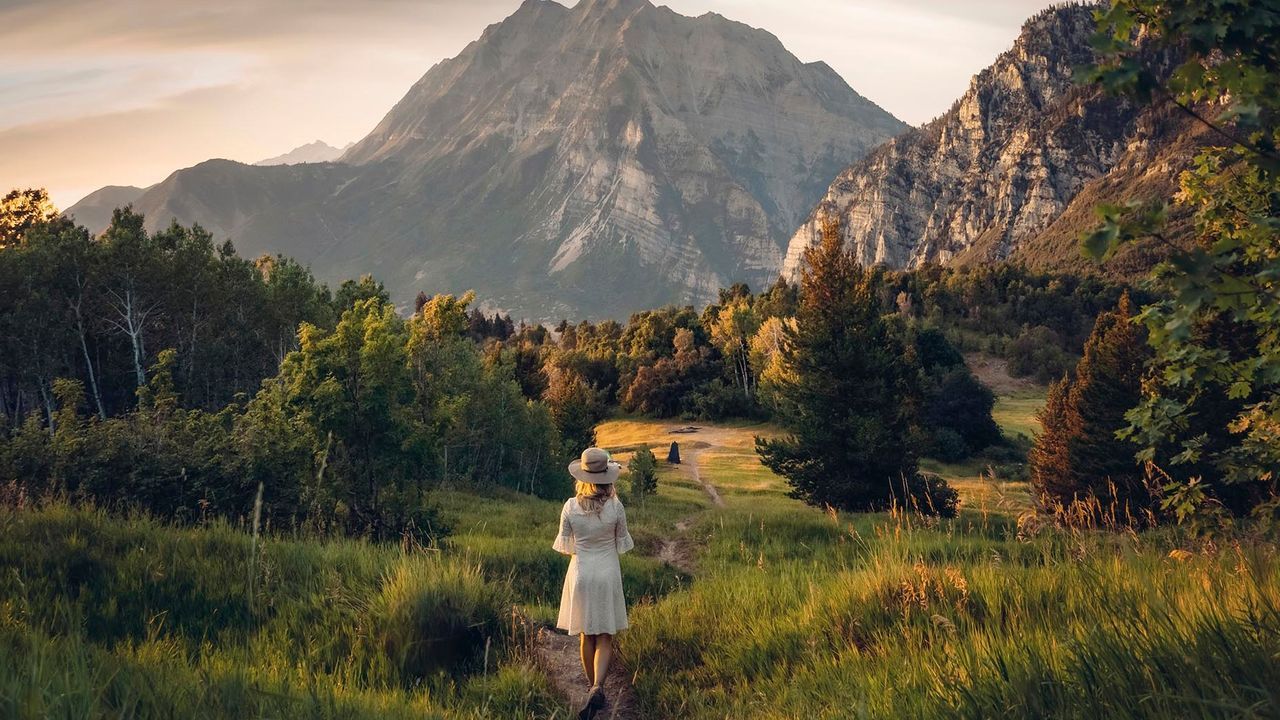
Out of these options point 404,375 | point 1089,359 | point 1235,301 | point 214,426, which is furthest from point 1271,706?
point 1089,359

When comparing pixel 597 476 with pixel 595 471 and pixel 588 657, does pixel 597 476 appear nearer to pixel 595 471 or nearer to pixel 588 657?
pixel 595 471

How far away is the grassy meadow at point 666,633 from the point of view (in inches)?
126

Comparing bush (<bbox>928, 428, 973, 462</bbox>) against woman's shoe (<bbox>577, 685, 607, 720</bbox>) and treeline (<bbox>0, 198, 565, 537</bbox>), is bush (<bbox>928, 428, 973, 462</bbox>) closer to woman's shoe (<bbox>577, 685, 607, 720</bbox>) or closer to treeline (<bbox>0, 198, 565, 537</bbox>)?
treeline (<bbox>0, 198, 565, 537</bbox>)

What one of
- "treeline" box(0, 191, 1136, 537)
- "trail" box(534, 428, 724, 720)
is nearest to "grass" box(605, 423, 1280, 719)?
"trail" box(534, 428, 724, 720)

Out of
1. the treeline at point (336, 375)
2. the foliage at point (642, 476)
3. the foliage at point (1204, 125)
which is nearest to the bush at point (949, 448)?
the treeline at point (336, 375)

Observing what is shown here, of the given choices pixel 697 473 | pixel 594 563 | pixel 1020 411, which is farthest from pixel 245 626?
pixel 1020 411

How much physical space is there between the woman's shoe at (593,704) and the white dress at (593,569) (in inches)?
25.4

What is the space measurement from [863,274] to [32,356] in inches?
2285

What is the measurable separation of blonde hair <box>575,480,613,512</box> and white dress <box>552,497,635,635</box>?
0.15 ft

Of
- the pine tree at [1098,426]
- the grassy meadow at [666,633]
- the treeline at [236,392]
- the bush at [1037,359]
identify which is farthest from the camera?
the bush at [1037,359]

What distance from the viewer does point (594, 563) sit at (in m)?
6.95

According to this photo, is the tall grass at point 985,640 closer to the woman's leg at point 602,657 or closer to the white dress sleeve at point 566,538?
the woman's leg at point 602,657

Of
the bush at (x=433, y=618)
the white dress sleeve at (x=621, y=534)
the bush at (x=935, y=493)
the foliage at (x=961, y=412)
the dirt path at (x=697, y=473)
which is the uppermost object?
the white dress sleeve at (x=621, y=534)

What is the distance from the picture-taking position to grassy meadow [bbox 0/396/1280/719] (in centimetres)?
321
